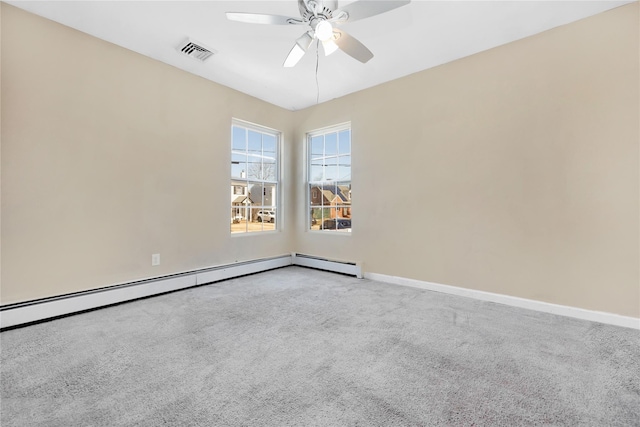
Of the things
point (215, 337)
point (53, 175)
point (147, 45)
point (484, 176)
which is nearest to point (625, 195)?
point (484, 176)

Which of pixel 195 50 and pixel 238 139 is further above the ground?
pixel 195 50

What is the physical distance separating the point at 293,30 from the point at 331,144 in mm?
1957

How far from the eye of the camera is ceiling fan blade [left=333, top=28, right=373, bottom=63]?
2.08m

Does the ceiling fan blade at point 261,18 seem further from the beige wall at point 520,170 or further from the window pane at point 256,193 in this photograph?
the window pane at point 256,193

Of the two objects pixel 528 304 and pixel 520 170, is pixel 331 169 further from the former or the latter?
pixel 528 304

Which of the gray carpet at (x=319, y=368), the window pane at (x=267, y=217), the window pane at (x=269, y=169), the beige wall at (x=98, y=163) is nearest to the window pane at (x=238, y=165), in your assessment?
the beige wall at (x=98, y=163)

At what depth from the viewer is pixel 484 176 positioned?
2.88 metres

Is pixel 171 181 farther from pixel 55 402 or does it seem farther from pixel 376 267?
pixel 376 267

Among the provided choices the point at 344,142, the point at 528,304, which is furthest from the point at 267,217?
the point at 528,304

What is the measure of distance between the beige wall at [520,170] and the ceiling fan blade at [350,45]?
1.35 meters

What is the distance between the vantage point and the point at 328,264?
162 inches

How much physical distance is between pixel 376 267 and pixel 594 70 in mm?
2889

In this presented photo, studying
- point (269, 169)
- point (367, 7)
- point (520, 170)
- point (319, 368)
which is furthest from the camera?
point (269, 169)

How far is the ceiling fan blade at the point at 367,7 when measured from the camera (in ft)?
5.71
